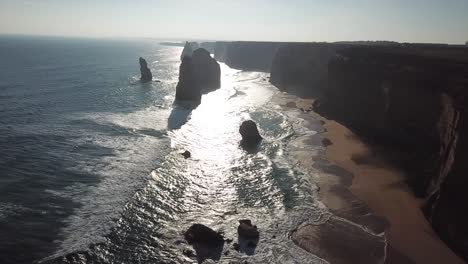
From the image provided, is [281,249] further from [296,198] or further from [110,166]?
[110,166]

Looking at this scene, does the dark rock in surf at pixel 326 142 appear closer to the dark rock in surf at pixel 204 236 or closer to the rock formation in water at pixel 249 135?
the rock formation in water at pixel 249 135

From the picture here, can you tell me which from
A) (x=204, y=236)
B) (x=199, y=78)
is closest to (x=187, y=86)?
(x=199, y=78)

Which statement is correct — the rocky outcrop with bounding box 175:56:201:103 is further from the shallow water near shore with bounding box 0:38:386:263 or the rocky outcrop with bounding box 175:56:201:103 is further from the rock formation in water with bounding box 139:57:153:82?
the rock formation in water with bounding box 139:57:153:82

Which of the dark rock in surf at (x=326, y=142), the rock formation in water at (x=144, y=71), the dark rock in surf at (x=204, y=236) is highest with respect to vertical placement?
the rock formation in water at (x=144, y=71)

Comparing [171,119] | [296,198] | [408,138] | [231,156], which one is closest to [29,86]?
[171,119]

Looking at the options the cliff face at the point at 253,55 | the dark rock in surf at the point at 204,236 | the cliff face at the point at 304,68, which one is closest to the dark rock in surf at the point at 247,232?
the dark rock in surf at the point at 204,236

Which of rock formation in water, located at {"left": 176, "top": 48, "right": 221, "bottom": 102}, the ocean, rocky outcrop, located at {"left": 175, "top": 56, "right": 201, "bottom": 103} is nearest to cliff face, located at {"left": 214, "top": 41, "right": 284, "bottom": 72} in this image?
rock formation in water, located at {"left": 176, "top": 48, "right": 221, "bottom": 102}
